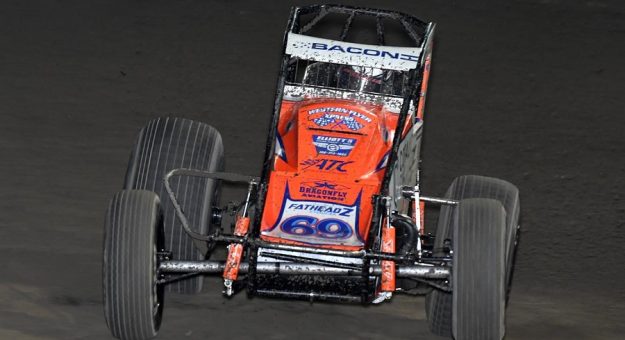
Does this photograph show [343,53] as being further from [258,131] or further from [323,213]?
[258,131]

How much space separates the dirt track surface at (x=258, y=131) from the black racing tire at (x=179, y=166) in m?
0.44

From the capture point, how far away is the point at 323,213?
26.5 feet

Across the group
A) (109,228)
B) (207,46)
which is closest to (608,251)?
(109,228)

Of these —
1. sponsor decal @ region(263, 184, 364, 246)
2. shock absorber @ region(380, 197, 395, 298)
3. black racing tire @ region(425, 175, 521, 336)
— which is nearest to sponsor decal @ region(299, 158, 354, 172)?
sponsor decal @ region(263, 184, 364, 246)

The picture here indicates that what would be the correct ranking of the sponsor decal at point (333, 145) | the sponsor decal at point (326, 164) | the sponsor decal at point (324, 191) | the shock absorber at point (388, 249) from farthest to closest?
1. the sponsor decal at point (333, 145)
2. the sponsor decal at point (326, 164)
3. the sponsor decal at point (324, 191)
4. the shock absorber at point (388, 249)

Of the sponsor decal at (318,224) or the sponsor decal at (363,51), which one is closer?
the sponsor decal at (318,224)

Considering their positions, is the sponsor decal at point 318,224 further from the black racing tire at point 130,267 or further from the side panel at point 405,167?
the black racing tire at point 130,267

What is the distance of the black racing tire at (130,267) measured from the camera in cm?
768

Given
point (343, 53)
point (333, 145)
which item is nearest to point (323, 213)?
point (333, 145)

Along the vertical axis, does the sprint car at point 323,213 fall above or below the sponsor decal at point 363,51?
below

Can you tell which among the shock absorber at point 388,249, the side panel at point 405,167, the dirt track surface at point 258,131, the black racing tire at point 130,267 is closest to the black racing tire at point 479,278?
the shock absorber at point 388,249

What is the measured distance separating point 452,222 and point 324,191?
0.95 metres

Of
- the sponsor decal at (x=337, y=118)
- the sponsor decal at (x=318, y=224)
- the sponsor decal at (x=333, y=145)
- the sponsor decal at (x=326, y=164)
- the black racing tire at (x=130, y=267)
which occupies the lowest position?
the black racing tire at (x=130, y=267)

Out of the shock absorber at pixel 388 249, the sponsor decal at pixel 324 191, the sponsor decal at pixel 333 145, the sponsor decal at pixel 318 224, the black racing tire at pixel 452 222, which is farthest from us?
the black racing tire at pixel 452 222
